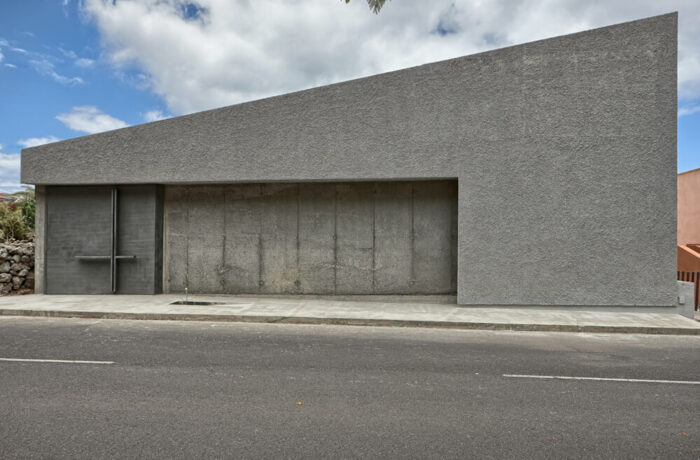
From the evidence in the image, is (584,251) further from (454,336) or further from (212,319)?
(212,319)

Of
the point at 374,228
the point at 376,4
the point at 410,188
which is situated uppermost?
the point at 376,4

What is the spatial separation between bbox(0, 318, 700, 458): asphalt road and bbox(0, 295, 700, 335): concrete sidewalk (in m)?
1.04

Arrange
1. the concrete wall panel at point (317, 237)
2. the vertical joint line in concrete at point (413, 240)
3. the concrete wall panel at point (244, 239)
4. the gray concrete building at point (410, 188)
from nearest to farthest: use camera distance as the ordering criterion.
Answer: the gray concrete building at point (410, 188), the vertical joint line in concrete at point (413, 240), the concrete wall panel at point (317, 237), the concrete wall panel at point (244, 239)

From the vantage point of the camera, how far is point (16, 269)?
12.7 m

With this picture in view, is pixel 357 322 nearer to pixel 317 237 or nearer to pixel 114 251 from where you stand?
pixel 317 237

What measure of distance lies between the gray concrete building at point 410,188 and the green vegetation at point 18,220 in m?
3.17

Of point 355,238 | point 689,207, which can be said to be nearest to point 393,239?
point 355,238

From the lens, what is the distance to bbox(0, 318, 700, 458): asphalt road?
373cm

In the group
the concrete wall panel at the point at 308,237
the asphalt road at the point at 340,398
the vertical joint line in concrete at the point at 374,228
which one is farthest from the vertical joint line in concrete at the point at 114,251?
the vertical joint line in concrete at the point at 374,228

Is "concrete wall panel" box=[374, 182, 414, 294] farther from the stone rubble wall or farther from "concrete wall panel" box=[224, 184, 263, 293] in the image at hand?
the stone rubble wall

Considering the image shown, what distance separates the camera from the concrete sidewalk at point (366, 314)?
9023 mm

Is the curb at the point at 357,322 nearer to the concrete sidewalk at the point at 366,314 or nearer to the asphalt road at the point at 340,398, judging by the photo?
the concrete sidewalk at the point at 366,314

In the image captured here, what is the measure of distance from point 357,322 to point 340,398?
176 inches

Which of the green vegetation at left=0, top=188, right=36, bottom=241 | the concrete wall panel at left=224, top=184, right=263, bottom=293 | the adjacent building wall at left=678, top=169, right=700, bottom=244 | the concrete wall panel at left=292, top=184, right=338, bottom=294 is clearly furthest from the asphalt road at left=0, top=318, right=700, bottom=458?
the adjacent building wall at left=678, top=169, right=700, bottom=244
